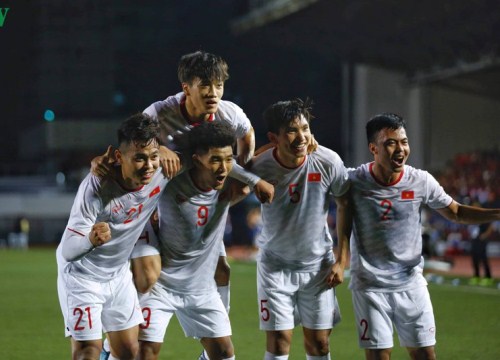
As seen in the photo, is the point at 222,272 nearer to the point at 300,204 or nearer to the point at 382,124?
the point at 300,204

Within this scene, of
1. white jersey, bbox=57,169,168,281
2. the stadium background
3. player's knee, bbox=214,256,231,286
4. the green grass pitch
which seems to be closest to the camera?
white jersey, bbox=57,169,168,281

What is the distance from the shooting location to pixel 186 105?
7145mm

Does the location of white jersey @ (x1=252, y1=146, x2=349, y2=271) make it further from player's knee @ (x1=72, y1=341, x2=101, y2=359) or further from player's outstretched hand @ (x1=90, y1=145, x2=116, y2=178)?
player's knee @ (x1=72, y1=341, x2=101, y2=359)

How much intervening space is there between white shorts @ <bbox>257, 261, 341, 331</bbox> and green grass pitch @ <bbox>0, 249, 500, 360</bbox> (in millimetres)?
2797

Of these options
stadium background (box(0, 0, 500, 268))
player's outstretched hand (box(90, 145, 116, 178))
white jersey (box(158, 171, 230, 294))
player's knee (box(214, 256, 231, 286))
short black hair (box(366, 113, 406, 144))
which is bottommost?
player's knee (box(214, 256, 231, 286))

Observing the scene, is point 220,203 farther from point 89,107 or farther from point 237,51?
point 89,107

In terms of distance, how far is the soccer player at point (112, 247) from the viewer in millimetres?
6484

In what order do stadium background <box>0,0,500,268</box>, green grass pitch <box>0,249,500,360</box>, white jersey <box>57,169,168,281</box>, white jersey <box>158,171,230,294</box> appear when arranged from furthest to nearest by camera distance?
stadium background <box>0,0,500,268</box>, green grass pitch <box>0,249,500,360</box>, white jersey <box>158,171,230,294</box>, white jersey <box>57,169,168,281</box>

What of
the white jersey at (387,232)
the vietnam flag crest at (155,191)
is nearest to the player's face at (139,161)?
the vietnam flag crest at (155,191)

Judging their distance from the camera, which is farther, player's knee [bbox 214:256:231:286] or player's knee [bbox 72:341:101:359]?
player's knee [bbox 214:256:231:286]

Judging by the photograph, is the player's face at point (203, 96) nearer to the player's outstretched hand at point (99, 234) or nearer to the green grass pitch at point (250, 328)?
the player's outstretched hand at point (99, 234)

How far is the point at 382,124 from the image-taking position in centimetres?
693

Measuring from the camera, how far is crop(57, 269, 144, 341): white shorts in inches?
258

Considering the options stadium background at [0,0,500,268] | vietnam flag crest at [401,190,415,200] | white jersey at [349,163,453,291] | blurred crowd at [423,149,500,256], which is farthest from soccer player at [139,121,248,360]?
stadium background at [0,0,500,268]
